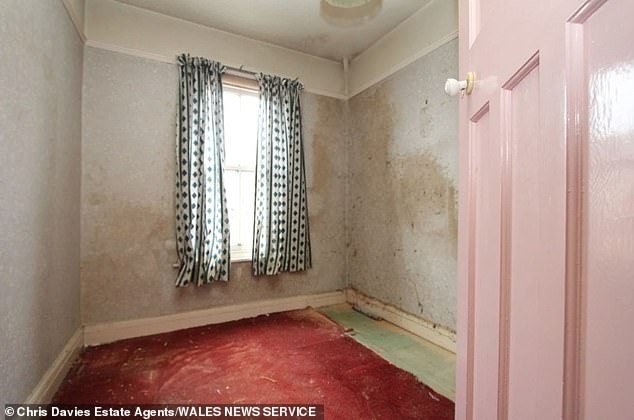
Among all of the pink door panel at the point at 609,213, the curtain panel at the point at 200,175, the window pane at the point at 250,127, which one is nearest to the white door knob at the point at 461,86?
the pink door panel at the point at 609,213

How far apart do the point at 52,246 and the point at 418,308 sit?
2.35m

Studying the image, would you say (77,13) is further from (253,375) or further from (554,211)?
(554,211)

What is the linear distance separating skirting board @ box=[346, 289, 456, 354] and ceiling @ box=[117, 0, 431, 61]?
7.68 ft

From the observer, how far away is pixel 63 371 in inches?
64.8

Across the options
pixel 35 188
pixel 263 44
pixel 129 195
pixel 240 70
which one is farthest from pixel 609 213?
pixel 263 44

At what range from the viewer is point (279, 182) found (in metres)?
2.61

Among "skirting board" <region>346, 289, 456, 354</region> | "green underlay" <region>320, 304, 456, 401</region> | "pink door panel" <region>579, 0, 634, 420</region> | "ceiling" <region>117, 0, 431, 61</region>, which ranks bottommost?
"green underlay" <region>320, 304, 456, 401</region>

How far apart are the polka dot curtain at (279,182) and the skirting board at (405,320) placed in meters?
0.68

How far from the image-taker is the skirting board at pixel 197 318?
2092mm

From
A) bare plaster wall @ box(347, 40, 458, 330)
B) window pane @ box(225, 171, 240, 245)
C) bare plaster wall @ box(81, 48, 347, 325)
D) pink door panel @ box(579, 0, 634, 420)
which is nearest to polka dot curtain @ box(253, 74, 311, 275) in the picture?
A: window pane @ box(225, 171, 240, 245)

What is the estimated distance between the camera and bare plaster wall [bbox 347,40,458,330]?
2074 mm

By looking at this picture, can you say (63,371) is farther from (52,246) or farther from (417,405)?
(417,405)

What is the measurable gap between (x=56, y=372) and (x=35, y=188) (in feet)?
3.21

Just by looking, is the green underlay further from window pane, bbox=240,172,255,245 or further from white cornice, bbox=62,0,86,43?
white cornice, bbox=62,0,86,43
